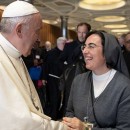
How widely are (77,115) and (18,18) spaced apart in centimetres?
101

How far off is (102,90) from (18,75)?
0.78 m

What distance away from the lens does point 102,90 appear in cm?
234

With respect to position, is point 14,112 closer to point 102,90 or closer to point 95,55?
point 102,90

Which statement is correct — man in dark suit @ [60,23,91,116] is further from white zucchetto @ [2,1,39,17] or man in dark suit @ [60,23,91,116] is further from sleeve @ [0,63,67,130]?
sleeve @ [0,63,67,130]

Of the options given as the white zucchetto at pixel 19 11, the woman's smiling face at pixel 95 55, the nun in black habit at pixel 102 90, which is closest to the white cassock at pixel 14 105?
the white zucchetto at pixel 19 11

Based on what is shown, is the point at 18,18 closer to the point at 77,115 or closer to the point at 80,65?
the point at 77,115

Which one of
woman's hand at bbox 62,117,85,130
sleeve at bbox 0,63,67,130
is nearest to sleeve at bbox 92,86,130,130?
woman's hand at bbox 62,117,85,130

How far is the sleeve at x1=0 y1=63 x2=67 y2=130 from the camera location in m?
1.59

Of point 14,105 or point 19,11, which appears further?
point 19,11

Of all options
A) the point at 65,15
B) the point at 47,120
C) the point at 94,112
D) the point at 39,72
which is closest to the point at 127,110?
the point at 94,112

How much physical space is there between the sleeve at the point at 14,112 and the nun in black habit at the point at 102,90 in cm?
48

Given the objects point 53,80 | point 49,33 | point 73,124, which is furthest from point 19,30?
point 49,33

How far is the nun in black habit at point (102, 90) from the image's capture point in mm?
2201

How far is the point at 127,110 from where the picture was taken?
217 cm
